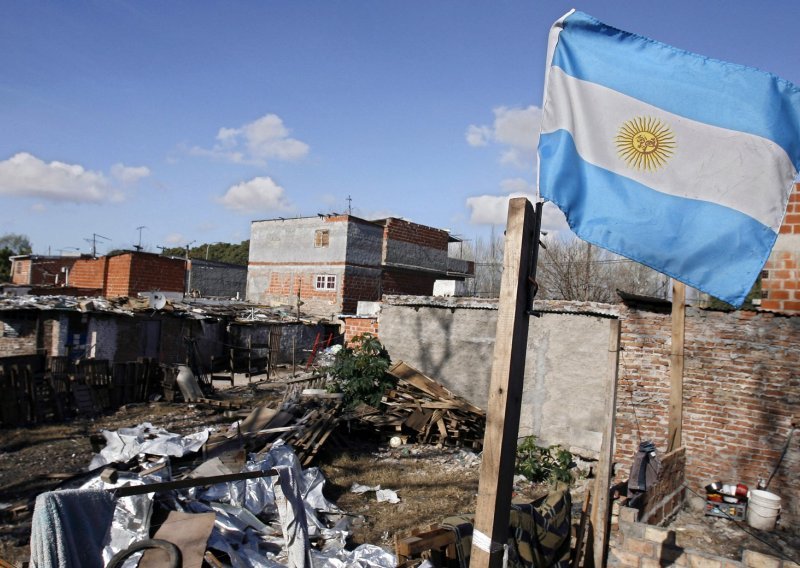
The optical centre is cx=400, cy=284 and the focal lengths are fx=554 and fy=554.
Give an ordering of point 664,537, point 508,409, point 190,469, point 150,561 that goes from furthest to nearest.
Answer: point 190,469 < point 664,537 < point 150,561 < point 508,409

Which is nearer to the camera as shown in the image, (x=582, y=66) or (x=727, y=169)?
(x=727, y=169)

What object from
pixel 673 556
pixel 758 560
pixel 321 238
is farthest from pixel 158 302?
pixel 758 560

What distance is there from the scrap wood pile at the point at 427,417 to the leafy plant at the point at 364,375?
10.6 inches

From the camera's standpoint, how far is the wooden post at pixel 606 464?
17.9ft

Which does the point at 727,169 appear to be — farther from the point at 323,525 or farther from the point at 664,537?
the point at 323,525

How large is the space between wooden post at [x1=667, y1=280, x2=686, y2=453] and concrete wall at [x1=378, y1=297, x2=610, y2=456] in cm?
297

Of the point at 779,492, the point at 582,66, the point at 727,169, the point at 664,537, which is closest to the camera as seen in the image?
the point at 727,169

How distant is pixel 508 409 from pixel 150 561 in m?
3.33

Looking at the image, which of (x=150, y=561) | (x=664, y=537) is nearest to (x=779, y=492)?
(x=664, y=537)

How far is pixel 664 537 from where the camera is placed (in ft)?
16.1

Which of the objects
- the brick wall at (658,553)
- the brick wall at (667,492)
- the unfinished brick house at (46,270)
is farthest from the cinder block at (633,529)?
the unfinished brick house at (46,270)

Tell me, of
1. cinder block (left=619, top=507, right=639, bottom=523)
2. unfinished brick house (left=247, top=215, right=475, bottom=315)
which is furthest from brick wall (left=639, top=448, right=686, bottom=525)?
unfinished brick house (left=247, top=215, right=475, bottom=315)

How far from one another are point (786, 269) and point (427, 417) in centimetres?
790

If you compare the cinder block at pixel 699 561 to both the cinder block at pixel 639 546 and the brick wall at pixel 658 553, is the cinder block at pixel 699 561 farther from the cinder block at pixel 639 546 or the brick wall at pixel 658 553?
the cinder block at pixel 639 546
